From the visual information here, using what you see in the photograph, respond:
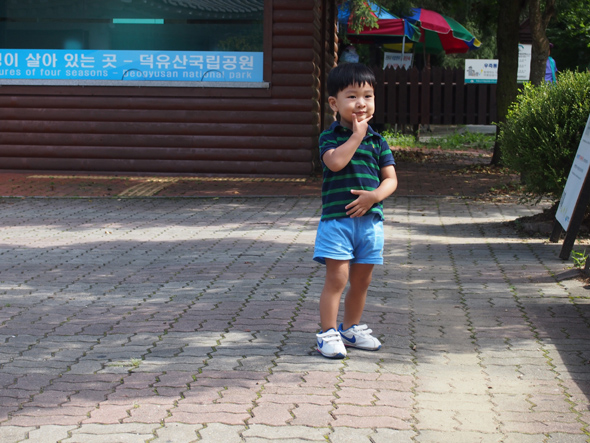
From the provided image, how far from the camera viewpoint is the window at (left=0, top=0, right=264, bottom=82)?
1401cm

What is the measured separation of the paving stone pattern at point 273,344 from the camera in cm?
341

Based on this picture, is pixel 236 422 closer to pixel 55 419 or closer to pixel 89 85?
pixel 55 419

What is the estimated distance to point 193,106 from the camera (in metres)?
14.1

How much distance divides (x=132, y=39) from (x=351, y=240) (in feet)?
35.9

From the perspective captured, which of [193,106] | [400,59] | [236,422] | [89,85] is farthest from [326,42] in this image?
[236,422]

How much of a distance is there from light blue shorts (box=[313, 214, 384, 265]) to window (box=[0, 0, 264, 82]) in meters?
10.2

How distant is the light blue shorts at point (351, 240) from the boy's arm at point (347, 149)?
Result: 31cm

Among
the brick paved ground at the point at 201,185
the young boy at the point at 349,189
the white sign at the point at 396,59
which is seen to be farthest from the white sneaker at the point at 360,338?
the white sign at the point at 396,59

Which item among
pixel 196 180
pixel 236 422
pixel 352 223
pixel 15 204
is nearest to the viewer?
pixel 236 422

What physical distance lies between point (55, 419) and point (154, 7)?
38.8 feet

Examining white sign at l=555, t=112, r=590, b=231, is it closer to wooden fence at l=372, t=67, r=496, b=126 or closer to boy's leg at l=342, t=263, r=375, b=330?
boy's leg at l=342, t=263, r=375, b=330

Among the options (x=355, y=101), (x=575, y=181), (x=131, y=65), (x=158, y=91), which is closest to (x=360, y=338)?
(x=355, y=101)

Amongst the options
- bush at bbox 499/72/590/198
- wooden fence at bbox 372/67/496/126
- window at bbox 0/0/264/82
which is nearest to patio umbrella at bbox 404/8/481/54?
wooden fence at bbox 372/67/496/126

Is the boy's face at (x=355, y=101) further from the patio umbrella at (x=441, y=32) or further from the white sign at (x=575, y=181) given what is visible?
the patio umbrella at (x=441, y=32)
